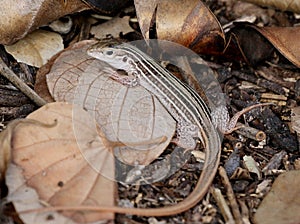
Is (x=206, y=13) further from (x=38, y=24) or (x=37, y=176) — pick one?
(x=37, y=176)

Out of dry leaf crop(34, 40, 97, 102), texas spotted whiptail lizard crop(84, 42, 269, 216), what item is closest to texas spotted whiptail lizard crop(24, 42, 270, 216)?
texas spotted whiptail lizard crop(84, 42, 269, 216)

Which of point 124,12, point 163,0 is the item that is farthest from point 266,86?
point 124,12

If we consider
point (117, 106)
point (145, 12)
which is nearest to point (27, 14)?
point (145, 12)

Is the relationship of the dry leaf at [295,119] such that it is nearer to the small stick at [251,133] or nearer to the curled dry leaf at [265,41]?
the small stick at [251,133]

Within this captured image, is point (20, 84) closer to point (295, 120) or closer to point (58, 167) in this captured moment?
point (58, 167)

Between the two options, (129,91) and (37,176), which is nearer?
(37,176)

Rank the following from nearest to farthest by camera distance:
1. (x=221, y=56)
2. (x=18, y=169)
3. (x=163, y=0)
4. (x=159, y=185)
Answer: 1. (x=18, y=169)
2. (x=159, y=185)
3. (x=163, y=0)
4. (x=221, y=56)

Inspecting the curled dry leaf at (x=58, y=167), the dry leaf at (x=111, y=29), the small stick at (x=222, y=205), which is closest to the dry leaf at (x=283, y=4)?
the dry leaf at (x=111, y=29)
